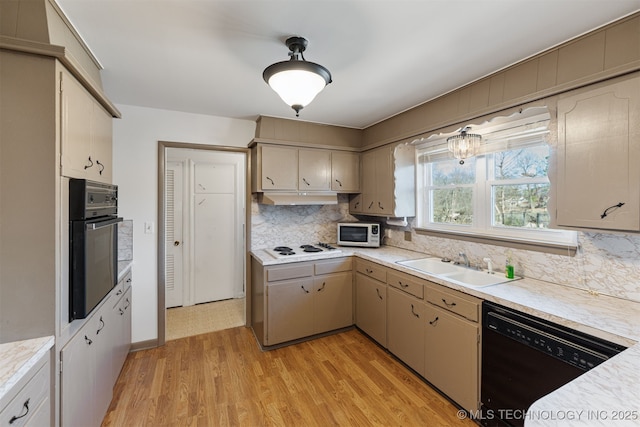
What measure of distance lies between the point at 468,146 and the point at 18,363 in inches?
119

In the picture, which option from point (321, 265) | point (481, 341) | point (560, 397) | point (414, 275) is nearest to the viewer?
point (560, 397)

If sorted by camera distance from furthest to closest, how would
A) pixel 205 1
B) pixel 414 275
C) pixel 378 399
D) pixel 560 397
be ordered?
pixel 414 275
pixel 378 399
pixel 205 1
pixel 560 397

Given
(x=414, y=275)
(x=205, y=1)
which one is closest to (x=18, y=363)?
(x=205, y=1)

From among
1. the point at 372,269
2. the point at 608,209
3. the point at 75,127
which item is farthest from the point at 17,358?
the point at 608,209

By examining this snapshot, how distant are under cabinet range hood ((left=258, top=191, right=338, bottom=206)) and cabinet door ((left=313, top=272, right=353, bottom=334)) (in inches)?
33.7

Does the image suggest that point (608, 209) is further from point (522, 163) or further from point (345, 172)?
point (345, 172)

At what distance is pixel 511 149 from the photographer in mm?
2266

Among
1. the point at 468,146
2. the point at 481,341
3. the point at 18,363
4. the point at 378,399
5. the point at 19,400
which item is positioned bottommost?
the point at 378,399

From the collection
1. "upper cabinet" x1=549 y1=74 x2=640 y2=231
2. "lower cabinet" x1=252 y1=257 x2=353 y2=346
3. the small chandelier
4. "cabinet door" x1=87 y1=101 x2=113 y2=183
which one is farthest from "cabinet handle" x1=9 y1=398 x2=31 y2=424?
the small chandelier

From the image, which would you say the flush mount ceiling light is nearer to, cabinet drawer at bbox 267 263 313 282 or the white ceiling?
the white ceiling

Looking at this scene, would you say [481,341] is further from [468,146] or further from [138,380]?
[138,380]

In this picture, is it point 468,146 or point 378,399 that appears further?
point 468,146

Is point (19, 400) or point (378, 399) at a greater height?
point (19, 400)

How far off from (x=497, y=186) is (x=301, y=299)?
2138mm
